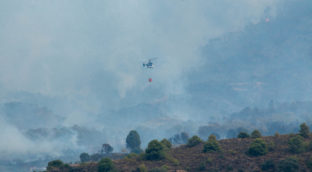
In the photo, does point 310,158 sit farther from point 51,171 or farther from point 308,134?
point 51,171

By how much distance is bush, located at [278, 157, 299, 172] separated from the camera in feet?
232

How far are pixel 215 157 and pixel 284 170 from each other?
15.0 meters

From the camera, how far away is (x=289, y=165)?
71.1m

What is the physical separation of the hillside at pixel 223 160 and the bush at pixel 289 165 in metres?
0.25

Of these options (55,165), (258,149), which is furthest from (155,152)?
(258,149)

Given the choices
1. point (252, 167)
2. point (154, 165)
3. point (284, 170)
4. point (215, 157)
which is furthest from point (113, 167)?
point (284, 170)

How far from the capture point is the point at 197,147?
96312mm

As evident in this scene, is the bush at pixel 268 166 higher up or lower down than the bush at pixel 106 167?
lower down

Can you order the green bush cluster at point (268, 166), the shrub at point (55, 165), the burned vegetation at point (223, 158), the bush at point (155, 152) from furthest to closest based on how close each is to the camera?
the bush at point (155, 152) → the shrub at point (55, 165) → the burned vegetation at point (223, 158) → the green bush cluster at point (268, 166)

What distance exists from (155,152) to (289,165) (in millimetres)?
27080

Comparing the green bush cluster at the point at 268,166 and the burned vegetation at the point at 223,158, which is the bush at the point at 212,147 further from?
the green bush cluster at the point at 268,166

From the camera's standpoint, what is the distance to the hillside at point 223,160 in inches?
3007

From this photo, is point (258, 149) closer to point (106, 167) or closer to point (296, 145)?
point (296, 145)

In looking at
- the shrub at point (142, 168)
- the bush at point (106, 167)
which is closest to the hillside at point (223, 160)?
the shrub at point (142, 168)
